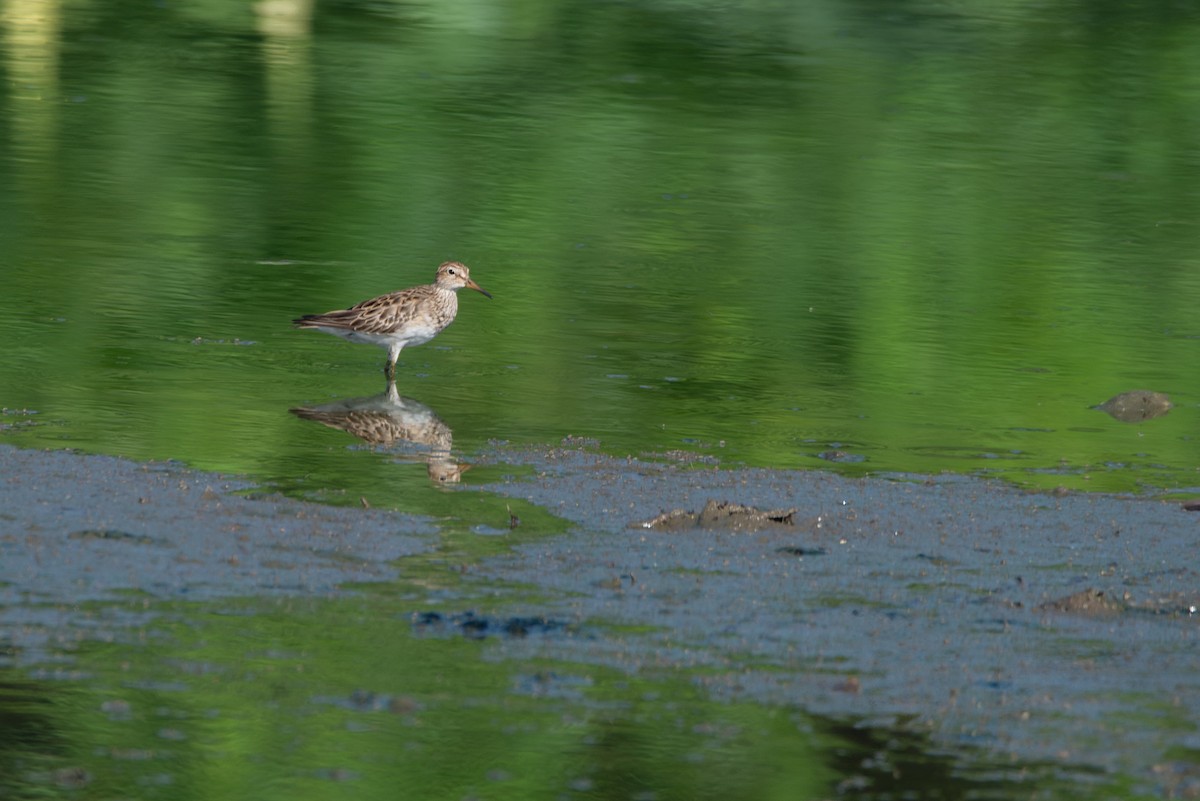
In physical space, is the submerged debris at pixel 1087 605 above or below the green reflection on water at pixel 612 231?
above

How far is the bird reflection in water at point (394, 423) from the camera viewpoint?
919 centimetres

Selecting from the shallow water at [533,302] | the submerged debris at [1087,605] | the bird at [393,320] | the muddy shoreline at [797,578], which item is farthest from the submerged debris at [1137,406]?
the submerged debris at [1087,605]

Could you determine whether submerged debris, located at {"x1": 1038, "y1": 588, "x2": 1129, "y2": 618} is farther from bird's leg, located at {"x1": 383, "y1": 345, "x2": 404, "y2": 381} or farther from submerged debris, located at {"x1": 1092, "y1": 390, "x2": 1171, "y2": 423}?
bird's leg, located at {"x1": 383, "y1": 345, "x2": 404, "y2": 381}

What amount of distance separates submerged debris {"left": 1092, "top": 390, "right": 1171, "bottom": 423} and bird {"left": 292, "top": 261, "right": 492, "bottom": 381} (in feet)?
12.0

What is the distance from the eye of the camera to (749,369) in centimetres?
1180

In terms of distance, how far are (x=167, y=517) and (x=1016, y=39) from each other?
21.9 metres

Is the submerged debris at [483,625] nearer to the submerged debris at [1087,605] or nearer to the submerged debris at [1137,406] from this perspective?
the submerged debris at [1087,605]

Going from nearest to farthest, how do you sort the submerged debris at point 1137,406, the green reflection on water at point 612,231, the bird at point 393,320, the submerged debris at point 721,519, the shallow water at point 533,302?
the shallow water at point 533,302 < the submerged debris at point 721,519 < the green reflection on water at point 612,231 < the submerged debris at point 1137,406 < the bird at point 393,320

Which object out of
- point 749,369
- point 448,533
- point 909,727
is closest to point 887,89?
point 749,369

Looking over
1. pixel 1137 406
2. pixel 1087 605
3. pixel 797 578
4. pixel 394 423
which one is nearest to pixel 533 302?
pixel 394 423

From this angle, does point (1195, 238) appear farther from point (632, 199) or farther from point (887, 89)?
point (887, 89)

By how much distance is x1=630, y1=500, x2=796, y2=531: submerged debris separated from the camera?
798 cm

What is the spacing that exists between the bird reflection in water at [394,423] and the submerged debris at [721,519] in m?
1.21

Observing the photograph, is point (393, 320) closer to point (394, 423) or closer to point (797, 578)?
point (394, 423)
